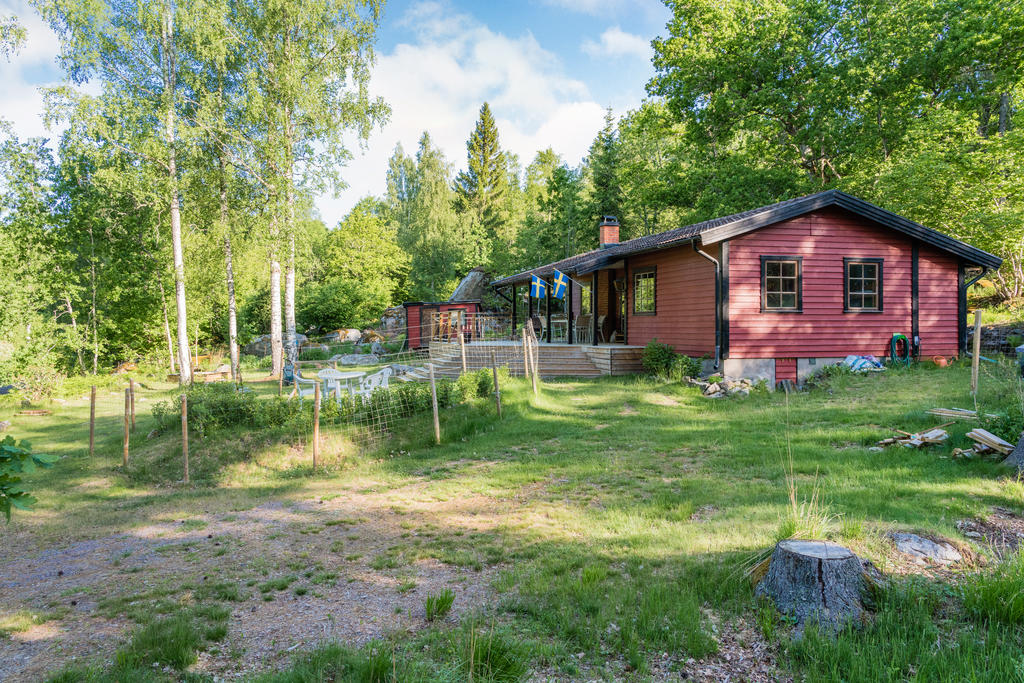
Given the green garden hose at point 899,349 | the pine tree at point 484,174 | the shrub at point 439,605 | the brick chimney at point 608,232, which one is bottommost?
the shrub at point 439,605

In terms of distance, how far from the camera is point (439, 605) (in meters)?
3.46

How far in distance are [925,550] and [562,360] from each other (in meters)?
12.4

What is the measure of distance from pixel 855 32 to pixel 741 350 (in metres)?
18.0

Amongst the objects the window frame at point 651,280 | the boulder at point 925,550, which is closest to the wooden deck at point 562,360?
the window frame at point 651,280

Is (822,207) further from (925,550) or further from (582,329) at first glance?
(925,550)

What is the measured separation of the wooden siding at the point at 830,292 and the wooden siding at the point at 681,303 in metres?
0.66

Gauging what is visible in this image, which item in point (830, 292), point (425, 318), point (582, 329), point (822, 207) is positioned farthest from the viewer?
point (425, 318)

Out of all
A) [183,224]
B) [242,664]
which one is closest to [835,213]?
[242,664]

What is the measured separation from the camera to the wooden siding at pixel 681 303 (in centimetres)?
1343

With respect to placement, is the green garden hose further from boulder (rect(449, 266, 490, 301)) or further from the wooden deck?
boulder (rect(449, 266, 490, 301))

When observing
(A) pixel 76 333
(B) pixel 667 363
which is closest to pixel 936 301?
(B) pixel 667 363

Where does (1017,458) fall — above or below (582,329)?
below

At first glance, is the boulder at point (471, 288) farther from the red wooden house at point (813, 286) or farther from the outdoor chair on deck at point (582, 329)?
the red wooden house at point (813, 286)

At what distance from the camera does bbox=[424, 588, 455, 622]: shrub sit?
11.1ft
